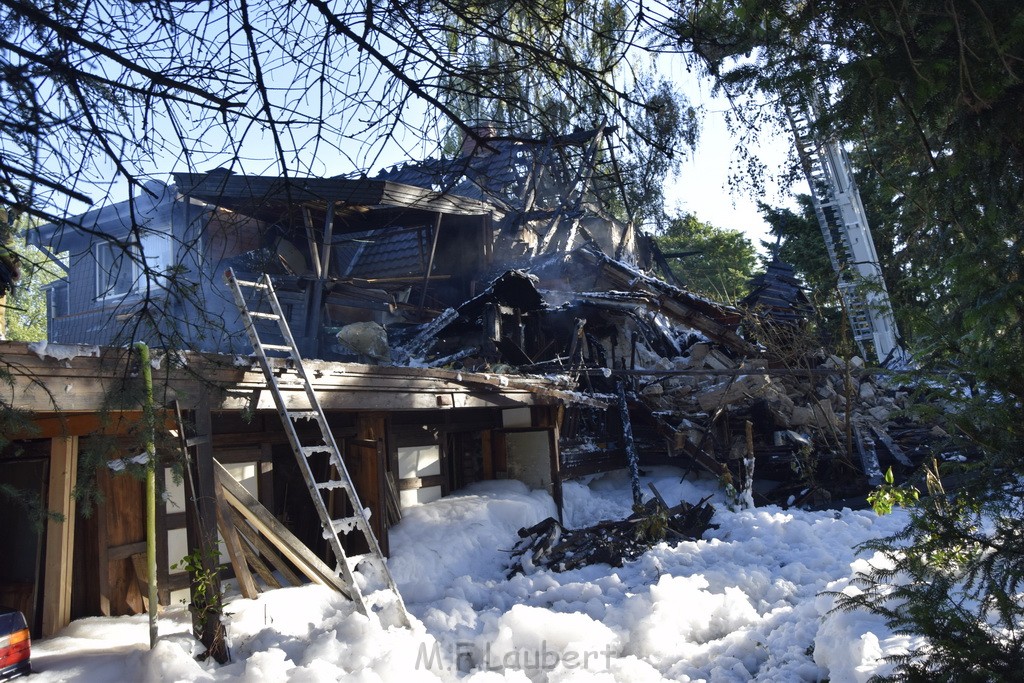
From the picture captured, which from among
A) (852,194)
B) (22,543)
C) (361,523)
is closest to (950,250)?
(361,523)

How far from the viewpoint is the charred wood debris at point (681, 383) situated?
48.8 ft

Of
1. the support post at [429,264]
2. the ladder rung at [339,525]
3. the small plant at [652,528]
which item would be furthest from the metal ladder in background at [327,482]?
the support post at [429,264]

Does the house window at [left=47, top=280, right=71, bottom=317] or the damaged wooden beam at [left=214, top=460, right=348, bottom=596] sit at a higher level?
the house window at [left=47, top=280, right=71, bottom=317]

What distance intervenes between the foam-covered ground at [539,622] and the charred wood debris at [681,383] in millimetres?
3005

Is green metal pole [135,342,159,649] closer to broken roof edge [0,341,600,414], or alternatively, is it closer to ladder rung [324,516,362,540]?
broken roof edge [0,341,600,414]

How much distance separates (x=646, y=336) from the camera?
2022cm

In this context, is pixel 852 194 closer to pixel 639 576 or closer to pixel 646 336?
pixel 646 336

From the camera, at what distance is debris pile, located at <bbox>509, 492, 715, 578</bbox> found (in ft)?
34.4

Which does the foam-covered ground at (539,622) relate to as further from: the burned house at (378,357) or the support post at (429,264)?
the support post at (429,264)

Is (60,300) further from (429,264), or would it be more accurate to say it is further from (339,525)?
(339,525)

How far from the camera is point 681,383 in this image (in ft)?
60.4

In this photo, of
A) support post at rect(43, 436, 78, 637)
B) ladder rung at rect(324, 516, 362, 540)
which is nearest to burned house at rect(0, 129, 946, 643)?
support post at rect(43, 436, 78, 637)

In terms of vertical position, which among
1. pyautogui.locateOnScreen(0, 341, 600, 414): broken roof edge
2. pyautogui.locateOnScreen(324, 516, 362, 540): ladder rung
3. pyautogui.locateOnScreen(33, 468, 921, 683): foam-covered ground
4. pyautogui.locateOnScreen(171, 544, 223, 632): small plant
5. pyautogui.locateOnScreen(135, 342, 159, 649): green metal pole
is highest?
pyautogui.locateOnScreen(0, 341, 600, 414): broken roof edge

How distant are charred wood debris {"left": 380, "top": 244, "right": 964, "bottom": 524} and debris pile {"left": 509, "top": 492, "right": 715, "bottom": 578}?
2.63 metres
